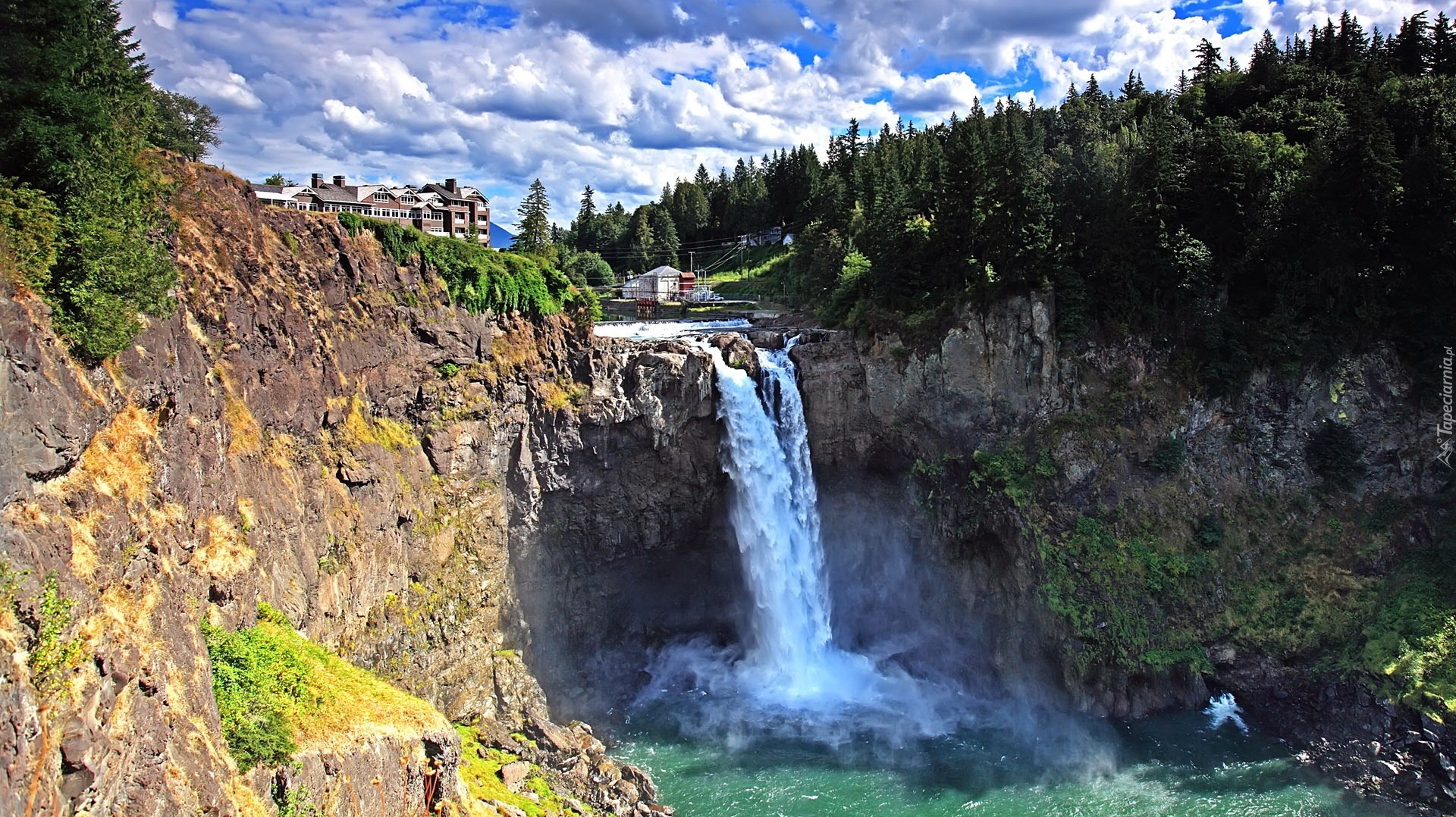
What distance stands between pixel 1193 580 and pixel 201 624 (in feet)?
115

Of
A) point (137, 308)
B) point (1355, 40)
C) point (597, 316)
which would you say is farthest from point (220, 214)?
point (1355, 40)

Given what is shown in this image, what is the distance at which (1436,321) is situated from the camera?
37312 mm

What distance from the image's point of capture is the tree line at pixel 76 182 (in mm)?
16734

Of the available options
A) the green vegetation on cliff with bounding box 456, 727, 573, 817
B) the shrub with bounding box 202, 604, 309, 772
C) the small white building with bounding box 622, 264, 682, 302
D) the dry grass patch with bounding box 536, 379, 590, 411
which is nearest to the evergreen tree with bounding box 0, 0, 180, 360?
the shrub with bounding box 202, 604, 309, 772

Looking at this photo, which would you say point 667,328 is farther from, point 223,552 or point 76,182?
point 76,182

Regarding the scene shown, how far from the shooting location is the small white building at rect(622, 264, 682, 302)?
63062 millimetres

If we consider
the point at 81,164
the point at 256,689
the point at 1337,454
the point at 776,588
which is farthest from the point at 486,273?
the point at 1337,454

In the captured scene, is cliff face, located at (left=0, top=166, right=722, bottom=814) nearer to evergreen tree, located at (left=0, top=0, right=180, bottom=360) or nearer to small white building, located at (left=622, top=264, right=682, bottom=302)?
evergreen tree, located at (left=0, top=0, right=180, bottom=360)

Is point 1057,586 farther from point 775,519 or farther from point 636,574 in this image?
point 636,574

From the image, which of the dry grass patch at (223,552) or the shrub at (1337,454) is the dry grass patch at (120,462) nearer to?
the dry grass patch at (223,552)

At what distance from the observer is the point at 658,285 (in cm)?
6431

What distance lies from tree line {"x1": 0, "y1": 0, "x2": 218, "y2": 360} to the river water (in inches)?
880

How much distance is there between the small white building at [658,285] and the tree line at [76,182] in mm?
42373

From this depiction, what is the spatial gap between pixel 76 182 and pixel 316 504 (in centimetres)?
1125
